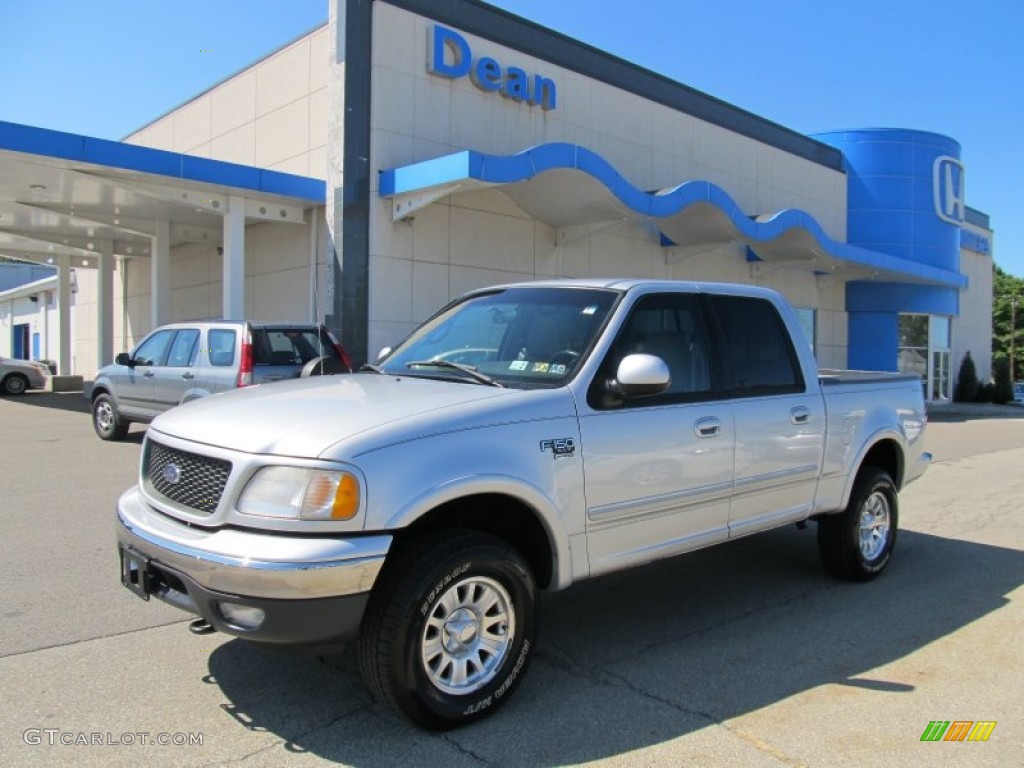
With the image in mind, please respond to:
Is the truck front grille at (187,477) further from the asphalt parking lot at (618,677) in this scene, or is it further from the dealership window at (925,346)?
the dealership window at (925,346)

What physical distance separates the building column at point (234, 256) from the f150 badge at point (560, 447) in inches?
539

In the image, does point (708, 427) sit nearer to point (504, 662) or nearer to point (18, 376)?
point (504, 662)

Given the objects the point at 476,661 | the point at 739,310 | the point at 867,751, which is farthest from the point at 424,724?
the point at 739,310

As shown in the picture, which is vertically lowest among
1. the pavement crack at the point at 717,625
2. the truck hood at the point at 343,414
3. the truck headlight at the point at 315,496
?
the pavement crack at the point at 717,625

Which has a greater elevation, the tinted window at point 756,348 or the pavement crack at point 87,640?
the tinted window at point 756,348

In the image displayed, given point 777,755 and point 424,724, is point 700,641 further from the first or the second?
point 424,724

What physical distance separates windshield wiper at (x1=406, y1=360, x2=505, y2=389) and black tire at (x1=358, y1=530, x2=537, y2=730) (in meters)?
0.82

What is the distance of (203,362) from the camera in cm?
1084

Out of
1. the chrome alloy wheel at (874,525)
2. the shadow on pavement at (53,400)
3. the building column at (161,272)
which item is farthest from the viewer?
the building column at (161,272)

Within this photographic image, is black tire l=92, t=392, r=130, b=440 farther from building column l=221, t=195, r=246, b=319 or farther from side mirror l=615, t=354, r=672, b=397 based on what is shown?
side mirror l=615, t=354, r=672, b=397

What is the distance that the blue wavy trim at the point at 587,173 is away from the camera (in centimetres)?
1449

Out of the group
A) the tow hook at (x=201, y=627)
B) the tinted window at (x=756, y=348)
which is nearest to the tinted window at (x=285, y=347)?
the tinted window at (x=756, y=348)

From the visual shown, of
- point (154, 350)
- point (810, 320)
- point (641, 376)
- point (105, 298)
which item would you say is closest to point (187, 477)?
point (641, 376)

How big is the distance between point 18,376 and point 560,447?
23399 mm
